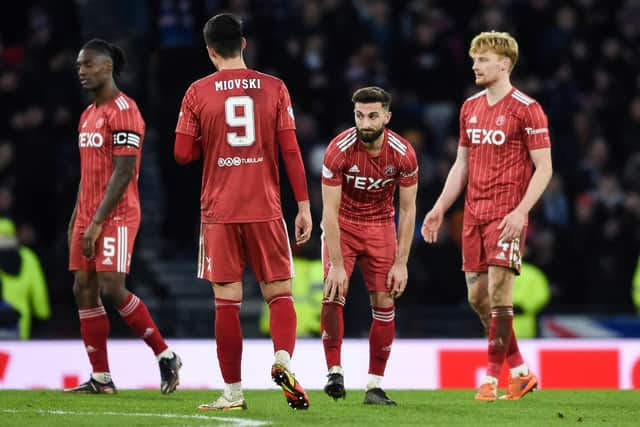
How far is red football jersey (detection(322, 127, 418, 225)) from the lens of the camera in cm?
847

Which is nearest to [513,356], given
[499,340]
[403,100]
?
[499,340]

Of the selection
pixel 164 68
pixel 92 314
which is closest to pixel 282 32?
pixel 164 68

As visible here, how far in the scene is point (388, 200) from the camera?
8.80 metres

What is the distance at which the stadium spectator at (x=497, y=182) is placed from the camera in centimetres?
898

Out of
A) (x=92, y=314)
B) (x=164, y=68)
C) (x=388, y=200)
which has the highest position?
(x=164, y=68)

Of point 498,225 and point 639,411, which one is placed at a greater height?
point 498,225

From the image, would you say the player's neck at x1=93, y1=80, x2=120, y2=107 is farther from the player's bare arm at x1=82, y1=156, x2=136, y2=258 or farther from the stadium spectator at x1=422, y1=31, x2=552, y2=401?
the stadium spectator at x1=422, y1=31, x2=552, y2=401

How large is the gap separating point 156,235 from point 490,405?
9009 millimetres

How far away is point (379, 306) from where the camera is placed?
859 centimetres

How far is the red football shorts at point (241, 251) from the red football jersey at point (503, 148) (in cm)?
175

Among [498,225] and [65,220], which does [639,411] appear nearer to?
[498,225]

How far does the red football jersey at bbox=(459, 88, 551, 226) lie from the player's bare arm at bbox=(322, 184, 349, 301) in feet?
3.93

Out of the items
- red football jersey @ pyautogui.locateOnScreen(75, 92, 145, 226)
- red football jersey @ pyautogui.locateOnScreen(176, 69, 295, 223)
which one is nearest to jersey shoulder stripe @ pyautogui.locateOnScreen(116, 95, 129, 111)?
red football jersey @ pyautogui.locateOnScreen(75, 92, 145, 226)

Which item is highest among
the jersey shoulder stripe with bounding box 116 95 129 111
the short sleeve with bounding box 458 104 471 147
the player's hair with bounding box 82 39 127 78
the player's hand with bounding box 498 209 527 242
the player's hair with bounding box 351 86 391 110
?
the player's hair with bounding box 82 39 127 78
